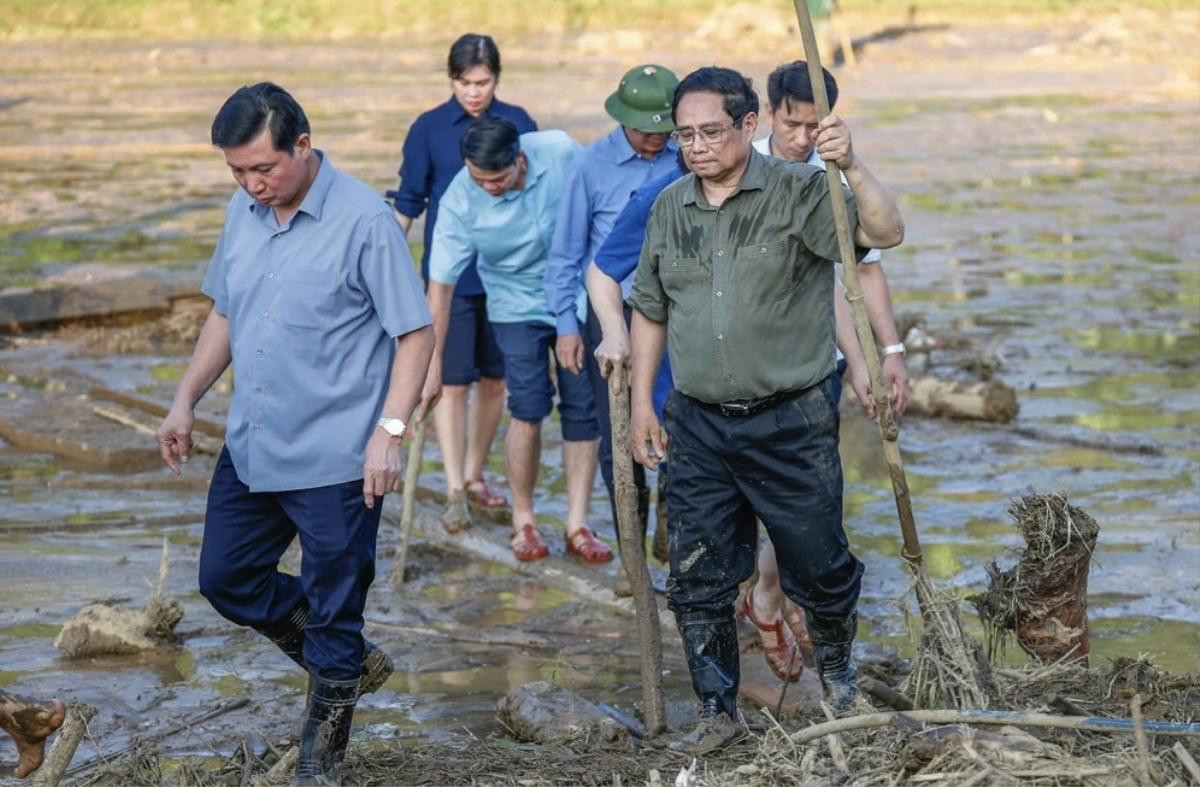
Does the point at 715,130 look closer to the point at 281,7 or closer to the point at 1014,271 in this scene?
the point at 1014,271

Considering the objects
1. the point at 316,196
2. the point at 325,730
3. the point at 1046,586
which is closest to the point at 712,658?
the point at 1046,586

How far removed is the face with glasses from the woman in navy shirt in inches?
125

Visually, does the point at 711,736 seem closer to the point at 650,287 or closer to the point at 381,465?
the point at 381,465

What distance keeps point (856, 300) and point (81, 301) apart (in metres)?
9.45

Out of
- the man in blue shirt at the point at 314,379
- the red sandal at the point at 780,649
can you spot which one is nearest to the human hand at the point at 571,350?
the red sandal at the point at 780,649

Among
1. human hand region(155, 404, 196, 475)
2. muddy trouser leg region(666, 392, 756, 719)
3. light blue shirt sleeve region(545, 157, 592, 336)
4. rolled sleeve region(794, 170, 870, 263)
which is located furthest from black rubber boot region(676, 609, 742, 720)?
light blue shirt sleeve region(545, 157, 592, 336)

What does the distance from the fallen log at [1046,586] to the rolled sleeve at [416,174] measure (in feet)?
12.2

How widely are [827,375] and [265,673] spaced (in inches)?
98.2

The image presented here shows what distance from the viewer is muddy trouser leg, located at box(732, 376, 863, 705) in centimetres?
523

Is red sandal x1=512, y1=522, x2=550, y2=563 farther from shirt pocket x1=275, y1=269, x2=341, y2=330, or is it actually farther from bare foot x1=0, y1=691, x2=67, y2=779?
bare foot x1=0, y1=691, x2=67, y2=779

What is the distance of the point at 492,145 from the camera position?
291 inches

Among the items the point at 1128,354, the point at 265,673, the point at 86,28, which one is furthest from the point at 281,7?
the point at 265,673

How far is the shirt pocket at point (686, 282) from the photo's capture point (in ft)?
17.2

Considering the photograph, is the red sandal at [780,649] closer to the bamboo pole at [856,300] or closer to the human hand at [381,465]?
the bamboo pole at [856,300]
